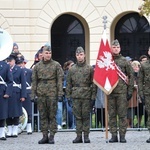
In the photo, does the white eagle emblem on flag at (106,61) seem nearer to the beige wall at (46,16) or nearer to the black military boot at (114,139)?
the black military boot at (114,139)

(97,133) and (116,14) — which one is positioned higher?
(116,14)

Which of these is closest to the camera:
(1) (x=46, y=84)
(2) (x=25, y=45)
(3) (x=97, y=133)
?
(1) (x=46, y=84)

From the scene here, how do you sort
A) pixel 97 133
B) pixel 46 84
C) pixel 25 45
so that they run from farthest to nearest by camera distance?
1. pixel 25 45
2. pixel 97 133
3. pixel 46 84

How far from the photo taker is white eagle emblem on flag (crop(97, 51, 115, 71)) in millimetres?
18038

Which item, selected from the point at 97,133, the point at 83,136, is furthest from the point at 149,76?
the point at 97,133

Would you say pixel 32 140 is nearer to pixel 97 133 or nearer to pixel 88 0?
pixel 97 133

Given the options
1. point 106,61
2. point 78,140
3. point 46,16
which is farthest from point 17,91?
point 46,16

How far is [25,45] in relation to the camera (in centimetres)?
3491

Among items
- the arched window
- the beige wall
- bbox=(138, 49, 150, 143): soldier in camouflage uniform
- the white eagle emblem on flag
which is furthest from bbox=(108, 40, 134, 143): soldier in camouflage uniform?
the arched window

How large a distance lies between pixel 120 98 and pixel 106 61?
2.65 ft

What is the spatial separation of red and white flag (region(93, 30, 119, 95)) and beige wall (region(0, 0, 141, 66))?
1643cm

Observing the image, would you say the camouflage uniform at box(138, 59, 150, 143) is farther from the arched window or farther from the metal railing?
the arched window

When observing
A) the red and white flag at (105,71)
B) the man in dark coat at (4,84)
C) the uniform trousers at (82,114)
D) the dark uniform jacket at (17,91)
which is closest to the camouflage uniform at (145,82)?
the red and white flag at (105,71)

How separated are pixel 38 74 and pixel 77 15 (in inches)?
703
